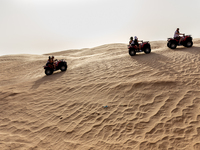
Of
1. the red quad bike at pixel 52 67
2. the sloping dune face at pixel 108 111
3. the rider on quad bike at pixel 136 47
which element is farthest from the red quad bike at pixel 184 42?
the red quad bike at pixel 52 67

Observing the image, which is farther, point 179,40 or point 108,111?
point 179,40

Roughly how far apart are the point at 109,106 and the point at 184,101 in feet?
8.74

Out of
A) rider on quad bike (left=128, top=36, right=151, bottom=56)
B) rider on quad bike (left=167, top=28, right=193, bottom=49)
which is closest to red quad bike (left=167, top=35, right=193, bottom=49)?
rider on quad bike (left=167, top=28, right=193, bottom=49)

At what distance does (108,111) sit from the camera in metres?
5.08

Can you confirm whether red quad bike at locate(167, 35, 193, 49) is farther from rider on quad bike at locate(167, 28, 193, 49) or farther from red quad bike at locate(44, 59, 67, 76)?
red quad bike at locate(44, 59, 67, 76)

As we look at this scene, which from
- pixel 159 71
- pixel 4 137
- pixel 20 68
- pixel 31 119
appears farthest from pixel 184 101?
pixel 20 68

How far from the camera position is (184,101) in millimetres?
5148

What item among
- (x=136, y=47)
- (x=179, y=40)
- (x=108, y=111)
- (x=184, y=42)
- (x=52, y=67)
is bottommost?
(x=108, y=111)

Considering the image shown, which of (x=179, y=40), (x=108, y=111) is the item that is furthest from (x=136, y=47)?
(x=108, y=111)

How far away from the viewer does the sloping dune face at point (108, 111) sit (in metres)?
4.03

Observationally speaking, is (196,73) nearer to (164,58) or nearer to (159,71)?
(159,71)

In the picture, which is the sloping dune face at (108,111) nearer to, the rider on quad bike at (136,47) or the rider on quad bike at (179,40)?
the rider on quad bike at (136,47)

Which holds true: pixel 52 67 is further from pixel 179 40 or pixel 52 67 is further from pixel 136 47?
pixel 179 40

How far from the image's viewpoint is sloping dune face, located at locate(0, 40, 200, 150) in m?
4.03
